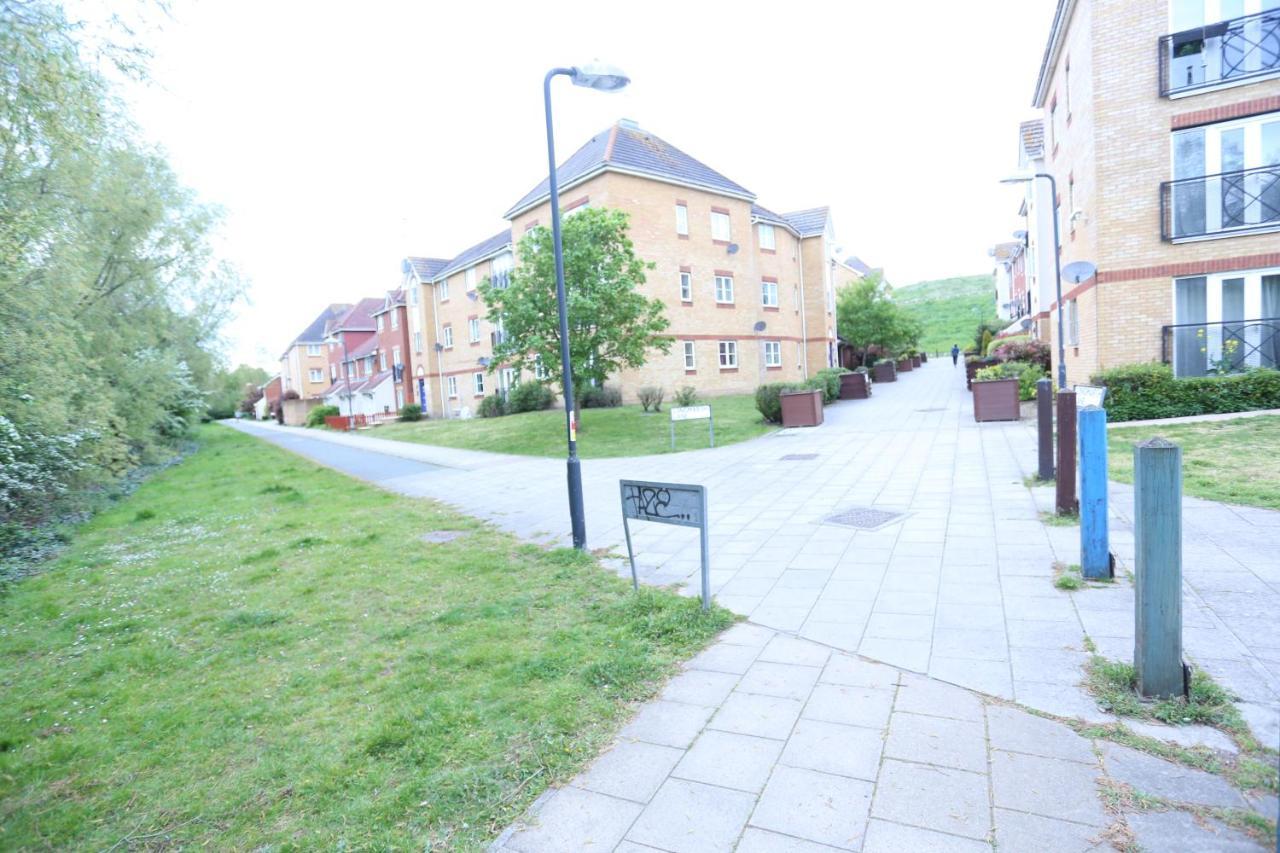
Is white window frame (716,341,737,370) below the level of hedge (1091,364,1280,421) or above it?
above

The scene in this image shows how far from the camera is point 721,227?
31000 millimetres

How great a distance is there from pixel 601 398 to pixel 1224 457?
19415 mm

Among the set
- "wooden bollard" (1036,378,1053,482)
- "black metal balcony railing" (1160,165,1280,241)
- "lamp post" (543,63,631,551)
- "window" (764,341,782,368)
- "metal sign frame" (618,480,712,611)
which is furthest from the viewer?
"window" (764,341,782,368)

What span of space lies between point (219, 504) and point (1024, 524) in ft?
44.3

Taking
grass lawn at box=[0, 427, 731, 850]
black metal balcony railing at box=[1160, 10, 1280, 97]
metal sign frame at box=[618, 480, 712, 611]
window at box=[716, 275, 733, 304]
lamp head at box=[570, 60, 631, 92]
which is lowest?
grass lawn at box=[0, 427, 731, 850]

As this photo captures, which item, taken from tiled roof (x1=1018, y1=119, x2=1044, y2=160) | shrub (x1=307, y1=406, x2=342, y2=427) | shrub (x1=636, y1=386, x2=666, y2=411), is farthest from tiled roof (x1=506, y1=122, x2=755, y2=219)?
shrub (x1=307, y1=406, x2=342, y2=427)

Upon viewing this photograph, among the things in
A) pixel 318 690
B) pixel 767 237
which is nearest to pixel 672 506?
pixel 318 690

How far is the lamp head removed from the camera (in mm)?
6375

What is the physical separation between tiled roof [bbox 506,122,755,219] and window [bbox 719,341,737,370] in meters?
6.99

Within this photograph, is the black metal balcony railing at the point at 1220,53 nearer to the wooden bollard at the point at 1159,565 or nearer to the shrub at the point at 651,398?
the shrub at the point at 651,398

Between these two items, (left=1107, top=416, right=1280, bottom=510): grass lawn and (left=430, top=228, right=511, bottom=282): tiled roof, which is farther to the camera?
(left=430, top=228, right=511, bottom=282): tiled roof

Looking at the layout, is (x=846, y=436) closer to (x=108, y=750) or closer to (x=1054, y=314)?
(x=1054, y=314)

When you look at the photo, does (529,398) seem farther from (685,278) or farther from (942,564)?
(942,564)

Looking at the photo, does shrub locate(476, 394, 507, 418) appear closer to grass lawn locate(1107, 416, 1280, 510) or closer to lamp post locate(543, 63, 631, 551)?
grass lawn locate(1107, 416, 1280, 510)
